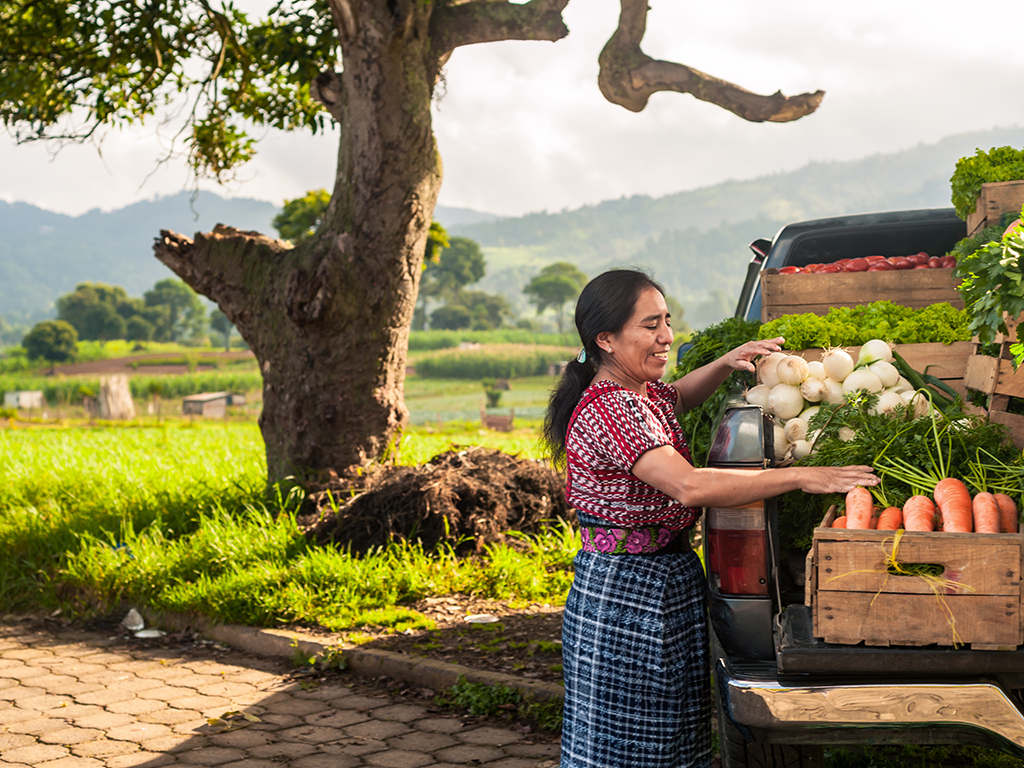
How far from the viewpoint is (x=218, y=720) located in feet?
14.8

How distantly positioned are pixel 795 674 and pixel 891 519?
0.54 meters

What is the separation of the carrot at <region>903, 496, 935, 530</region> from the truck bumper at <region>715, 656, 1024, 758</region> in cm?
43

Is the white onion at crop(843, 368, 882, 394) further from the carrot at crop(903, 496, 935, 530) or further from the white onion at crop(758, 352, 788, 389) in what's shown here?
the carrot at crop(903, 496, 935, 530)

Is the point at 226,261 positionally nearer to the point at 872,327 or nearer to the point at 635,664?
the point at 872,327

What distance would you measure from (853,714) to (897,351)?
211 centimetres

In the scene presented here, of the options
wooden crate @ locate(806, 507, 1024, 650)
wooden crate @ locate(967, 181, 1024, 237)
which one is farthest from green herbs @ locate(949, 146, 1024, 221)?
wooden crate @ locate(806, 507, 1024, 650)

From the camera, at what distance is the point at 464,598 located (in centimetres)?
626

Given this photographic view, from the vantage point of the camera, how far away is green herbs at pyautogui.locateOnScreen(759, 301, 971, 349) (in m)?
3.94

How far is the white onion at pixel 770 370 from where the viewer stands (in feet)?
11.9

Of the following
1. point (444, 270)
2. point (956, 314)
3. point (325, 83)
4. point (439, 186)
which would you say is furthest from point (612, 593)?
point (444, 270)

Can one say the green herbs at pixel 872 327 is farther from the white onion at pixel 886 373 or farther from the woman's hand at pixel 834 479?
the woman's hand at pixel 834 479

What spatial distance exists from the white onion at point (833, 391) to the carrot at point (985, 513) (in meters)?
0.97

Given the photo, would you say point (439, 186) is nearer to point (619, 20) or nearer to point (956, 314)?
point (619, 20)

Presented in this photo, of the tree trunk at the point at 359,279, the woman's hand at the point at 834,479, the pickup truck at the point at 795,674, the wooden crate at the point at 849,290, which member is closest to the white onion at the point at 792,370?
the pickup truck at the point at 795,674
